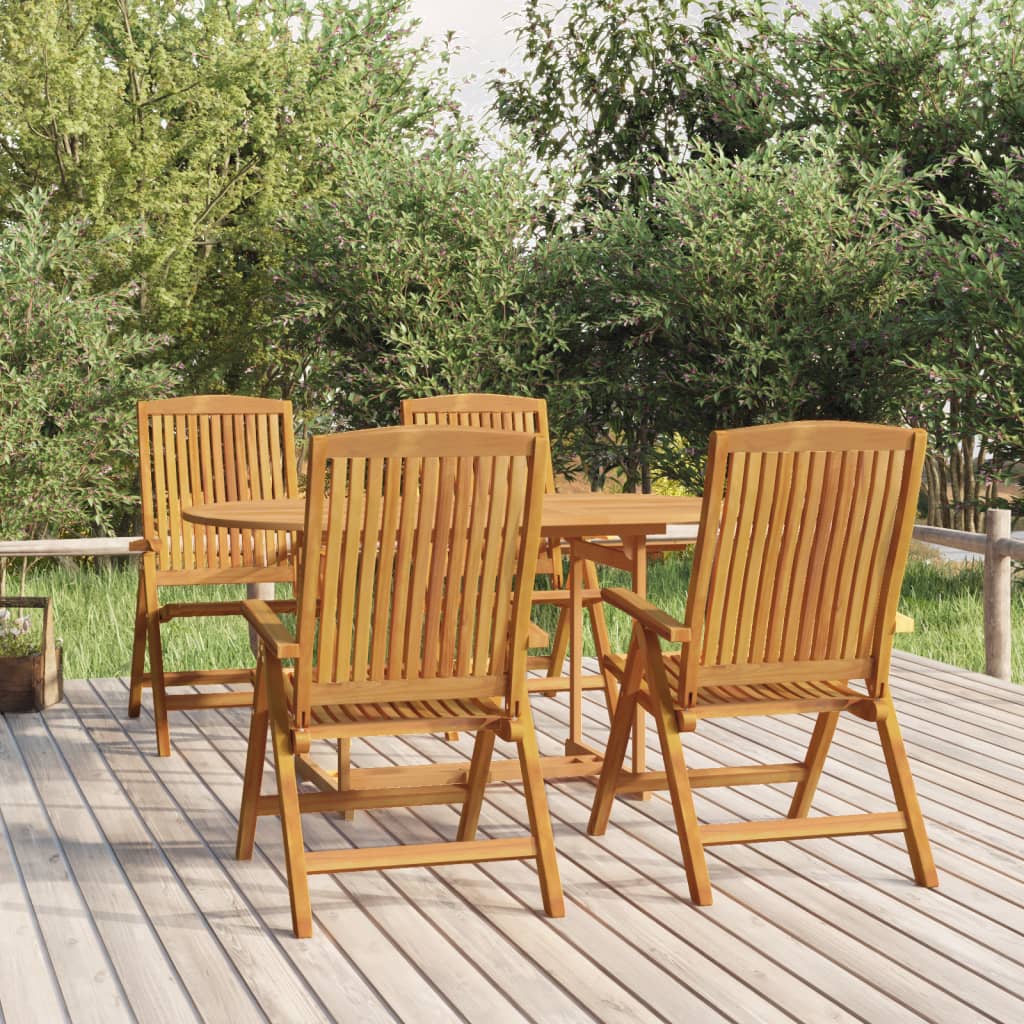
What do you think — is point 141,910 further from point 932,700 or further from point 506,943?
point 932,700

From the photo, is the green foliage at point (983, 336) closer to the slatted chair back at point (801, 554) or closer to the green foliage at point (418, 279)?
the green foliage at point (418, 279)

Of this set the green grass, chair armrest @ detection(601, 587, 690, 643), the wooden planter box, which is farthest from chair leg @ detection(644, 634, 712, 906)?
the green grass

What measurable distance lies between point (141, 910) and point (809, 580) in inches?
66.8

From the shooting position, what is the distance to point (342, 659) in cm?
295

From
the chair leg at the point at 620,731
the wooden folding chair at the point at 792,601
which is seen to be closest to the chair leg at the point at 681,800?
the wooden folding chair at the point at 792,601

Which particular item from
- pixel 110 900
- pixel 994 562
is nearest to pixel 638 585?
pixel 110 900

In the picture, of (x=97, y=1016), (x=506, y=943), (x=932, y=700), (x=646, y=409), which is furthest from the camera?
(x=646, y=409)

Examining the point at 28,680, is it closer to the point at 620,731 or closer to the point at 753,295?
the point at 620,731

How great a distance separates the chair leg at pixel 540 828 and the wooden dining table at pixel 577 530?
19.4 inches

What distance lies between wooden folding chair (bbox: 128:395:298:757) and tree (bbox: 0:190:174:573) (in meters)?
3.90

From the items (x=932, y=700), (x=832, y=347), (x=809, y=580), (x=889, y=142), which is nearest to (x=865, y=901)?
(x=809, y=580)

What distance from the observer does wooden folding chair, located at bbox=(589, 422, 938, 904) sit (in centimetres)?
303

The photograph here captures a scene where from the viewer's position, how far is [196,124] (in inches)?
381

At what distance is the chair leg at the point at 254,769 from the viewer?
11.0ft
